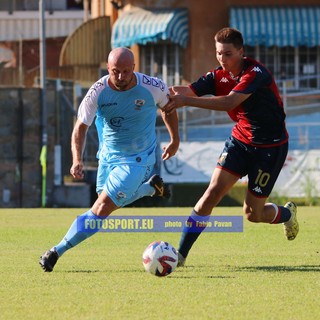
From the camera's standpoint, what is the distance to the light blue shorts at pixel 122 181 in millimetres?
11414

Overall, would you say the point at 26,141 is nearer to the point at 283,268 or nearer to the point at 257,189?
the point at 257,189

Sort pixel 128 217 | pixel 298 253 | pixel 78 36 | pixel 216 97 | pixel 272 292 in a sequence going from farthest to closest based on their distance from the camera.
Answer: pixel 78 36, pixel 128 217, pixel 298 253, pixel 216 97, pixel 272 292

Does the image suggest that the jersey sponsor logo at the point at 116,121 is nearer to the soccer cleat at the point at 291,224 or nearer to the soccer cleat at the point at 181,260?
the soccer cleat at the point at 181,260

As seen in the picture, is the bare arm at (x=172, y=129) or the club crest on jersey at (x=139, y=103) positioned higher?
the club crest on jersey at (x=139, y=103)

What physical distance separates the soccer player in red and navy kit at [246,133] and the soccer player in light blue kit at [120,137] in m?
0.37

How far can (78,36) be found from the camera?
41.0 meters

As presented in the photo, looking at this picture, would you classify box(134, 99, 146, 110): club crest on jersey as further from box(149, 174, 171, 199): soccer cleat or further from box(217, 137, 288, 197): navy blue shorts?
box(217, 137, 288, 197): navy blue shorts

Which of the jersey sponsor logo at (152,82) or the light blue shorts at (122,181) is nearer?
the light blue shorts at (122,181)

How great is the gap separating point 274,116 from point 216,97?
97cm

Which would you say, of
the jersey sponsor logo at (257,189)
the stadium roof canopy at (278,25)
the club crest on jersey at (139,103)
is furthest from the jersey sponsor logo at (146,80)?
the stadium roof canopy at (278,25)

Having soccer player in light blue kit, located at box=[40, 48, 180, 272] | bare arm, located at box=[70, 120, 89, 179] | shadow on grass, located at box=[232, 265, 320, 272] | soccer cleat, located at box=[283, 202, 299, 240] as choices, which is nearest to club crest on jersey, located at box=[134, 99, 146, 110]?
soccer player in light blue kit, located at box=[40, 48, 180, 272]

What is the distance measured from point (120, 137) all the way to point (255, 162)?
4.73ft

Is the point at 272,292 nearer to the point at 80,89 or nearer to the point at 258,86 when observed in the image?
the point at 258,86

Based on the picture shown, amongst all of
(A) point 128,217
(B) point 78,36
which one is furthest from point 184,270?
(B) point 78,36
